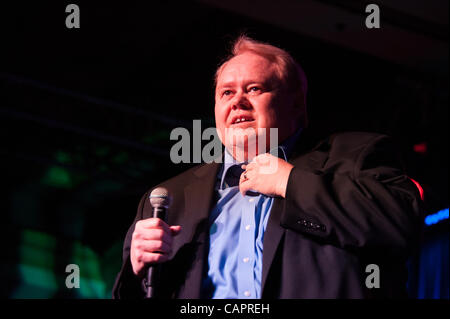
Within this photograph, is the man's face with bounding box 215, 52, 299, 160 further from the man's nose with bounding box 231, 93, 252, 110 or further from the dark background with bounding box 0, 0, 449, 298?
the dark background with bounding box 0, 0, 449, 298

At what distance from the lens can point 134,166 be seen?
18.5 feet

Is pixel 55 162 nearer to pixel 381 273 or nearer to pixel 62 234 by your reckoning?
pixel 62 234

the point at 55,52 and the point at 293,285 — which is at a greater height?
the point at 55,52

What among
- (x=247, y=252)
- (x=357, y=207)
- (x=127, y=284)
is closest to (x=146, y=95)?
(x=127, y=284)

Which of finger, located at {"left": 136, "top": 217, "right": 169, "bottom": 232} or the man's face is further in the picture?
the man's face

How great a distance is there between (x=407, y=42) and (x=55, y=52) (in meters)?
3.13

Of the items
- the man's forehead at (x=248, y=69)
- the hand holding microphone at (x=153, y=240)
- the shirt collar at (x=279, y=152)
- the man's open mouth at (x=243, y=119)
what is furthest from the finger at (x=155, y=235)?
the man's forehead at (x=248, y=69)

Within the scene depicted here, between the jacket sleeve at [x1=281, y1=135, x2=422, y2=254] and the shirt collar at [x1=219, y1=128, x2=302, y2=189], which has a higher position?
the shirt collar at [x1=219, y1=128, x2=302, y2=189]

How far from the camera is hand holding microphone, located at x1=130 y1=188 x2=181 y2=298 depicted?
134cm

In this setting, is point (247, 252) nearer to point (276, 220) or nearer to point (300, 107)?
point (276, 220)

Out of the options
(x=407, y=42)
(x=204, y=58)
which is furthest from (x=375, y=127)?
(x=204, y=58)

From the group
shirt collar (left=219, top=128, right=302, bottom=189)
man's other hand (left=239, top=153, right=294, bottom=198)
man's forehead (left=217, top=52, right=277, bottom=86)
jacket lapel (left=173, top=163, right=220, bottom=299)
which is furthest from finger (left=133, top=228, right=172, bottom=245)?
man's forehead (left=217, top=52, right=277, bottom=86)

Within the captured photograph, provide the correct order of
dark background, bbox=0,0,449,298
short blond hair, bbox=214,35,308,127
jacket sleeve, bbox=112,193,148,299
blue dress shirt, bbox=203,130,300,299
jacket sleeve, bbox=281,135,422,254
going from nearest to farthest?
1. jacket sleeve, bbox=281,135,422,254
2. blue dress shirt, bbox=203,130,300,299
3. jacket sleeve, bbox=112,193,148,299
4. short blond hair, bbox=214,35,308,127
5. dark background, bbox=0,0,449,298
